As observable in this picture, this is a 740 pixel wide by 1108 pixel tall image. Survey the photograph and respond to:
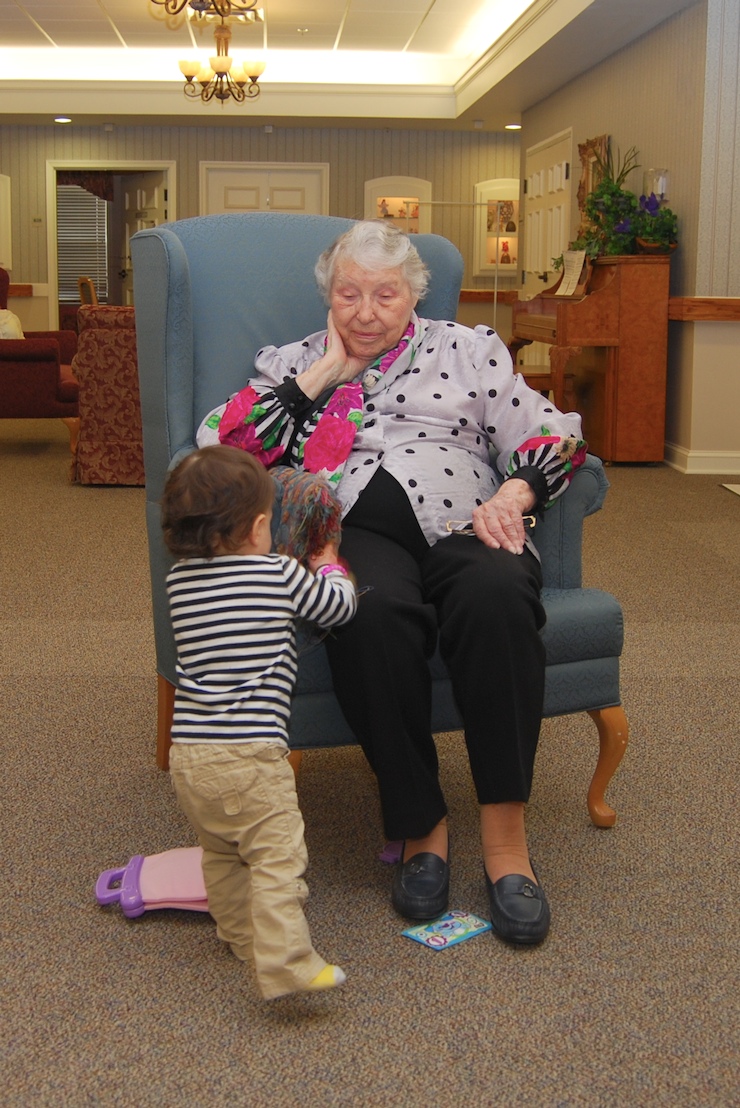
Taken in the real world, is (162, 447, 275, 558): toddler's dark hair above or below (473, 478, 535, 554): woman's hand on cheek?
above

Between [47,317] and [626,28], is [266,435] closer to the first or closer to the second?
[626,28]

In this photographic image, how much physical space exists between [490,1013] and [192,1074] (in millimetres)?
390

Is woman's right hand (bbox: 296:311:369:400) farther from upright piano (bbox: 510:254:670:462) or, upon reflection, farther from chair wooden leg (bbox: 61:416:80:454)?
upright piano (bbox: 510:254:670:462)

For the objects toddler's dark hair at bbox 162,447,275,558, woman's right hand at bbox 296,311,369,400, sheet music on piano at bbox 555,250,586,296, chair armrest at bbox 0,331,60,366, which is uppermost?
sheet music on piano at bbox 555,250,586,296

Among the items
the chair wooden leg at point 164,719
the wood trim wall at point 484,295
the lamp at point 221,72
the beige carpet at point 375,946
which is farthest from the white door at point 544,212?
the chair wooden leg at point 164,719

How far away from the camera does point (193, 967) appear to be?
1.64 metres

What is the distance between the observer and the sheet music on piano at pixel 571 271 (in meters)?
6.61

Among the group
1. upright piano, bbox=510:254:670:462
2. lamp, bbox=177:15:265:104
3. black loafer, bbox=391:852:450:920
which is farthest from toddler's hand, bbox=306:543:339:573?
lamp, bbox=177:15:265:104

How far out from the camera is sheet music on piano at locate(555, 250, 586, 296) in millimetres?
6609

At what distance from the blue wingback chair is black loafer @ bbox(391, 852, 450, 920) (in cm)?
23

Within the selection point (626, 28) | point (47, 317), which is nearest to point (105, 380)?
point (626, 28)

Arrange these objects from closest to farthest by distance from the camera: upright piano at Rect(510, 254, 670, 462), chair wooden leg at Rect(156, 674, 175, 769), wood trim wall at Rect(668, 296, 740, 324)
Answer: chair wooden leg at Rect(156, 674, 175, 769), wood trim wall at Rect(668, 296, 740, 324), upright piano at Rect(510, 254, 670, 462)

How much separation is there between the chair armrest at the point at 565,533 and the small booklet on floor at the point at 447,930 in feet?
2.06

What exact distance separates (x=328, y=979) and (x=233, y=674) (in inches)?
16.1
